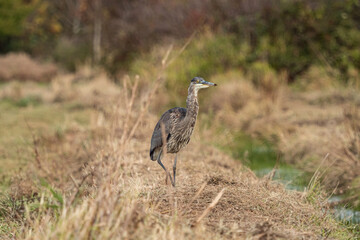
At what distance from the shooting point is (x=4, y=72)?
23094 mm

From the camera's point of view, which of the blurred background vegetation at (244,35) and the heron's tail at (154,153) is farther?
the blurred background vegetation at (244,35)

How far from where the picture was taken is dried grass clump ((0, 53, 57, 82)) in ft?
75.6

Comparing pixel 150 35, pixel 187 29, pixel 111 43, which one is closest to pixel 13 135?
pixel 187 29

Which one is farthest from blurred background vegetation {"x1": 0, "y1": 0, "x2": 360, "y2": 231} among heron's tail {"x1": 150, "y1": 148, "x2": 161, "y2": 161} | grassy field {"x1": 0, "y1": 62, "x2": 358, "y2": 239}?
heron's tail {"x1": 150, "y1": 148, "x2": 161, "y2": 161}

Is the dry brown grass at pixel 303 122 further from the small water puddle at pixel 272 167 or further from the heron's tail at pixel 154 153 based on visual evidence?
the heron's tail at pixel 154 153

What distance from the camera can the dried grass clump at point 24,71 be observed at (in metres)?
23.0

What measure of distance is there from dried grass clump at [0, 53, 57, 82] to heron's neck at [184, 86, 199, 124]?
747 inches

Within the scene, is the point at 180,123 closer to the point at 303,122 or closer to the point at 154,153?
the point at 154,153

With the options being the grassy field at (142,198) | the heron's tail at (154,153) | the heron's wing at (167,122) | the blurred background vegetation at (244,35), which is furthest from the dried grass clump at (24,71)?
the heron's wing at (167,122)

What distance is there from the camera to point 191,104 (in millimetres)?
Answer: 5129

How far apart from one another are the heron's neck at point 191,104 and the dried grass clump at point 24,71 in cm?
1898

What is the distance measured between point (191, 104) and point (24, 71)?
64.3 ft

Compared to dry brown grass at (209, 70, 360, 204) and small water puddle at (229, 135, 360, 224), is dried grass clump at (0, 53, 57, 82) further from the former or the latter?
small water puddle at (229, 135, 360, 224)

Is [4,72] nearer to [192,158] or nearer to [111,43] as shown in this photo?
[111,43]
